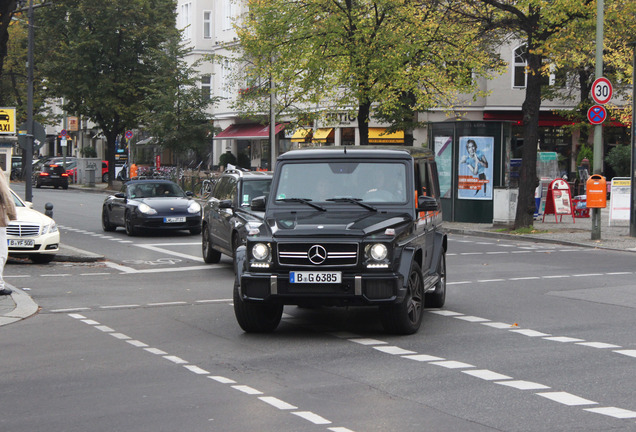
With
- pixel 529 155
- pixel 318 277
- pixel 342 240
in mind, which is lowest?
pixel 318 277

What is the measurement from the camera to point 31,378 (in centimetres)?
822

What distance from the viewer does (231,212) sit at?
685 inches

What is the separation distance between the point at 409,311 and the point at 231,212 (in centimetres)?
752

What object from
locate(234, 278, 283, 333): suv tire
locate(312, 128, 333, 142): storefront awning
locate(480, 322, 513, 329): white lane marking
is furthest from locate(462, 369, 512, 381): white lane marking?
locate(312, 128, 333, 142): storefront awning

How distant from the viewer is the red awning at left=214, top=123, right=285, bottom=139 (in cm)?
5935

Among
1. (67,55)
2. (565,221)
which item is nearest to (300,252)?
(565,221)

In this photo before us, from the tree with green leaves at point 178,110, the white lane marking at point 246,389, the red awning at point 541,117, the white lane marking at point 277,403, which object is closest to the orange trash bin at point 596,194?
the white lane marking at point 246,389

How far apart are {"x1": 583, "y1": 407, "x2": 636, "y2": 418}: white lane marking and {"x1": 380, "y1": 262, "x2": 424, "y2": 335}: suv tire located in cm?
322

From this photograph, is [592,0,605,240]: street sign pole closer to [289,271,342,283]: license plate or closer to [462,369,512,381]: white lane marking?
[289,271,342,283]: license plate

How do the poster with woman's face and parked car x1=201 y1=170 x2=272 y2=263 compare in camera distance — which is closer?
parked car x1=201 y1=170 x2=272 y2=263

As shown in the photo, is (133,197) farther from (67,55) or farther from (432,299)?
(67,55)

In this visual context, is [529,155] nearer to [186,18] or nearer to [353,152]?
[353,152]

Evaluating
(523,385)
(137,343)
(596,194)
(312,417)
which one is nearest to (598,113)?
(596,194)

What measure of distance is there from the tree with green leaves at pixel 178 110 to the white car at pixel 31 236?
31.8m
